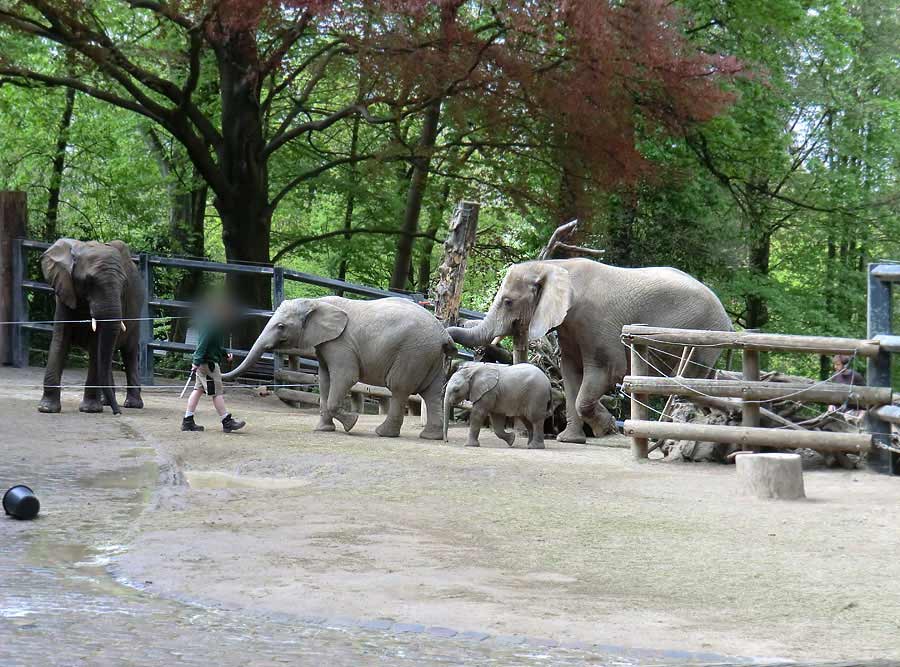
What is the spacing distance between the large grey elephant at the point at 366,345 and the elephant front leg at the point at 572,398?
140 centimetres

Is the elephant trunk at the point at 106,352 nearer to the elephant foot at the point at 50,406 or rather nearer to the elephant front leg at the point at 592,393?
the elephant foot at the point at 50,406

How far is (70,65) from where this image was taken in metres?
18.3

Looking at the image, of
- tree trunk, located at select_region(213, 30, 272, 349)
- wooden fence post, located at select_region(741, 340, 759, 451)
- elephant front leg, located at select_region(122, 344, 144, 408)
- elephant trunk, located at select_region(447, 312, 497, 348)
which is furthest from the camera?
tree trunk, located at select_region(213, 30, 272, 349)

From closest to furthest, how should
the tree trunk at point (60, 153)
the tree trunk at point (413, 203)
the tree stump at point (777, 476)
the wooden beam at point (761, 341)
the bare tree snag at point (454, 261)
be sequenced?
1. the tree stump at point (777, 476)
2. the wooden beam at point (761, 341)
3. the bare tree snag at point (454, 261)
4. the tree trunk at point (413, 203)
5. the tree trunk at point (60, 153)

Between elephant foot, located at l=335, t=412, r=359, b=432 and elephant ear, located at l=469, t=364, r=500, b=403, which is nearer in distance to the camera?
elephant ear, located at l=469, t=364, r=500, b=403

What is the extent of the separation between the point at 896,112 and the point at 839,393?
14.8m

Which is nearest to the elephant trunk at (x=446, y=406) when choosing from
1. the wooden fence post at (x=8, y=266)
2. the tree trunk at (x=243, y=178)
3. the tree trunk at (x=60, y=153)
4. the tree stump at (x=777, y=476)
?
the tree stump at (x=777, y=476)

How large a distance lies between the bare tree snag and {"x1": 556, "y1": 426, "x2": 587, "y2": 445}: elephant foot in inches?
77.9

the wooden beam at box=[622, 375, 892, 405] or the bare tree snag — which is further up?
the bare tree snag

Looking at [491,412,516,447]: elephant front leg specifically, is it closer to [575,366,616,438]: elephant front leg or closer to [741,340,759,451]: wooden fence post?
[575,366,616,438]: elephant front leg

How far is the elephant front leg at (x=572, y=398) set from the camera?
43.4 feet

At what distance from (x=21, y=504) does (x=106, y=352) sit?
22.0 feet


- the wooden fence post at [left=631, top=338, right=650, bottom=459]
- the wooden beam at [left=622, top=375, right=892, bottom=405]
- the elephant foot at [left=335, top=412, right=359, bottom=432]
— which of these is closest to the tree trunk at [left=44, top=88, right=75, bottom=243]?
the elephant foot at [left=335, top=412, right=359, bottom=432]

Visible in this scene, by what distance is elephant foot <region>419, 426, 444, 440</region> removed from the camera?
1251 centimetres
